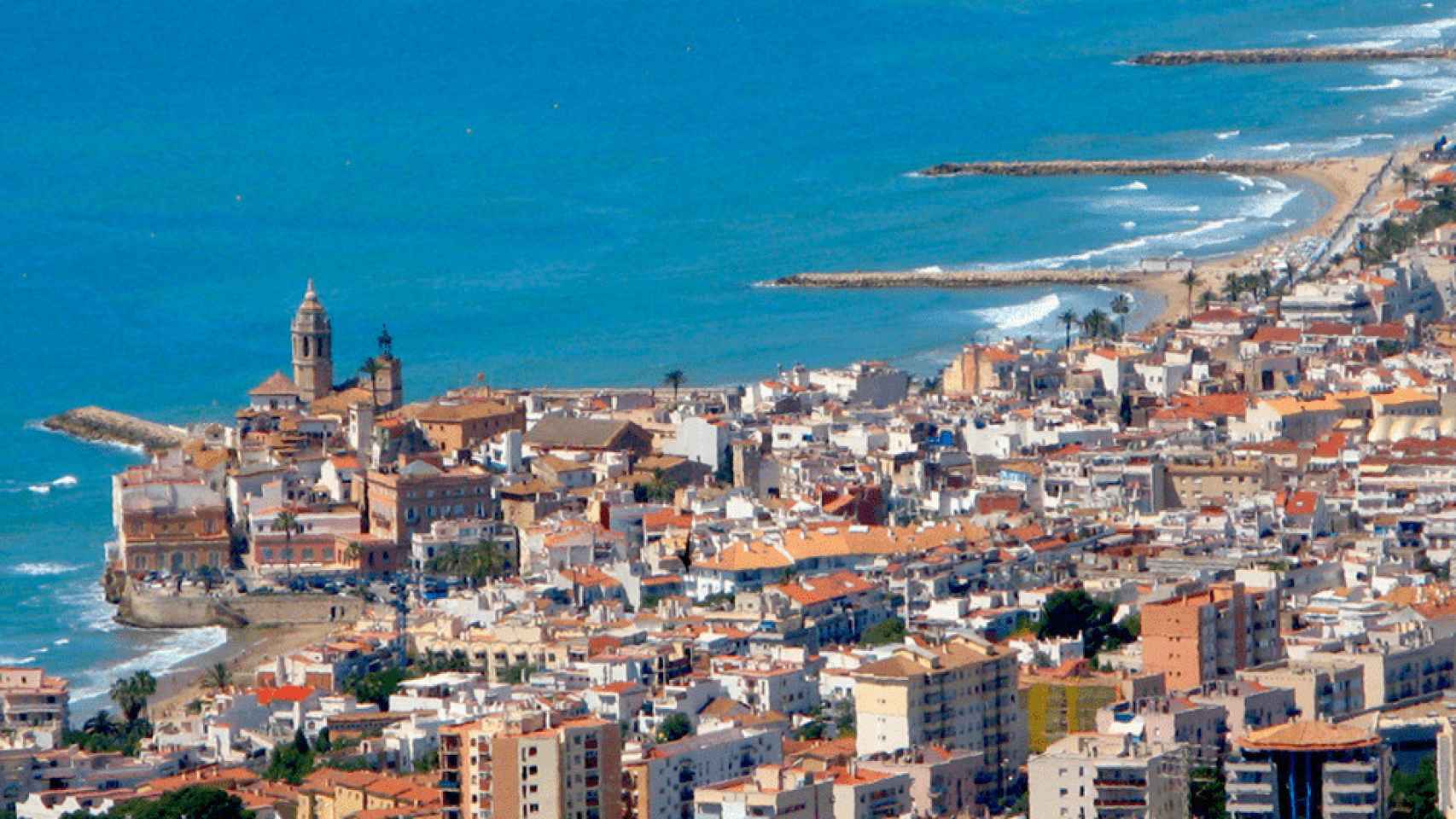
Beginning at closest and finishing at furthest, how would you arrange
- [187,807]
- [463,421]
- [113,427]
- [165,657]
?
[187,807] → [165,657] → [463,421] → [113,427]

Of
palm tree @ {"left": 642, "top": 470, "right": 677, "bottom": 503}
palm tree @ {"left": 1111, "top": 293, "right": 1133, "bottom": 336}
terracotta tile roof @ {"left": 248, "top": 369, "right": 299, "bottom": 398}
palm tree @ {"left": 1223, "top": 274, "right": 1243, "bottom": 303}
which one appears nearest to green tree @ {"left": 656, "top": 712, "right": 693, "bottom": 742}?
palm tree @ {"left": 642, "top": 470, "right": 677, "bottom": 503}

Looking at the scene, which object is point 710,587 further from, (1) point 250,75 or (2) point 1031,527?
(1) point 250,75

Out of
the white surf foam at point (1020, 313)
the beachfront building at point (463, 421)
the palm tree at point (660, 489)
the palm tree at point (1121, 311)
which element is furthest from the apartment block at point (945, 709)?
the white surf foam at point (1020, 313)

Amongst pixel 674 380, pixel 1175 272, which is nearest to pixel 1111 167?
pixel 1175 272

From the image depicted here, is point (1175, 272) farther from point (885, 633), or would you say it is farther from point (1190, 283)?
point (885, 633)

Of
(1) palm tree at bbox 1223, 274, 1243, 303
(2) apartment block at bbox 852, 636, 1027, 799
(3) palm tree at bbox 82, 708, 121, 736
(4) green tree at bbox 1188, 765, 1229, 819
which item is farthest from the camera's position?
(1) palm tree at bbox 1223, 274, 1243, 303

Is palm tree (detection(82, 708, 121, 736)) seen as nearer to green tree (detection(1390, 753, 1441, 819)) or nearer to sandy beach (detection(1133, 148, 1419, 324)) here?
green tree (detection(1390, 753, 1441, 819))
